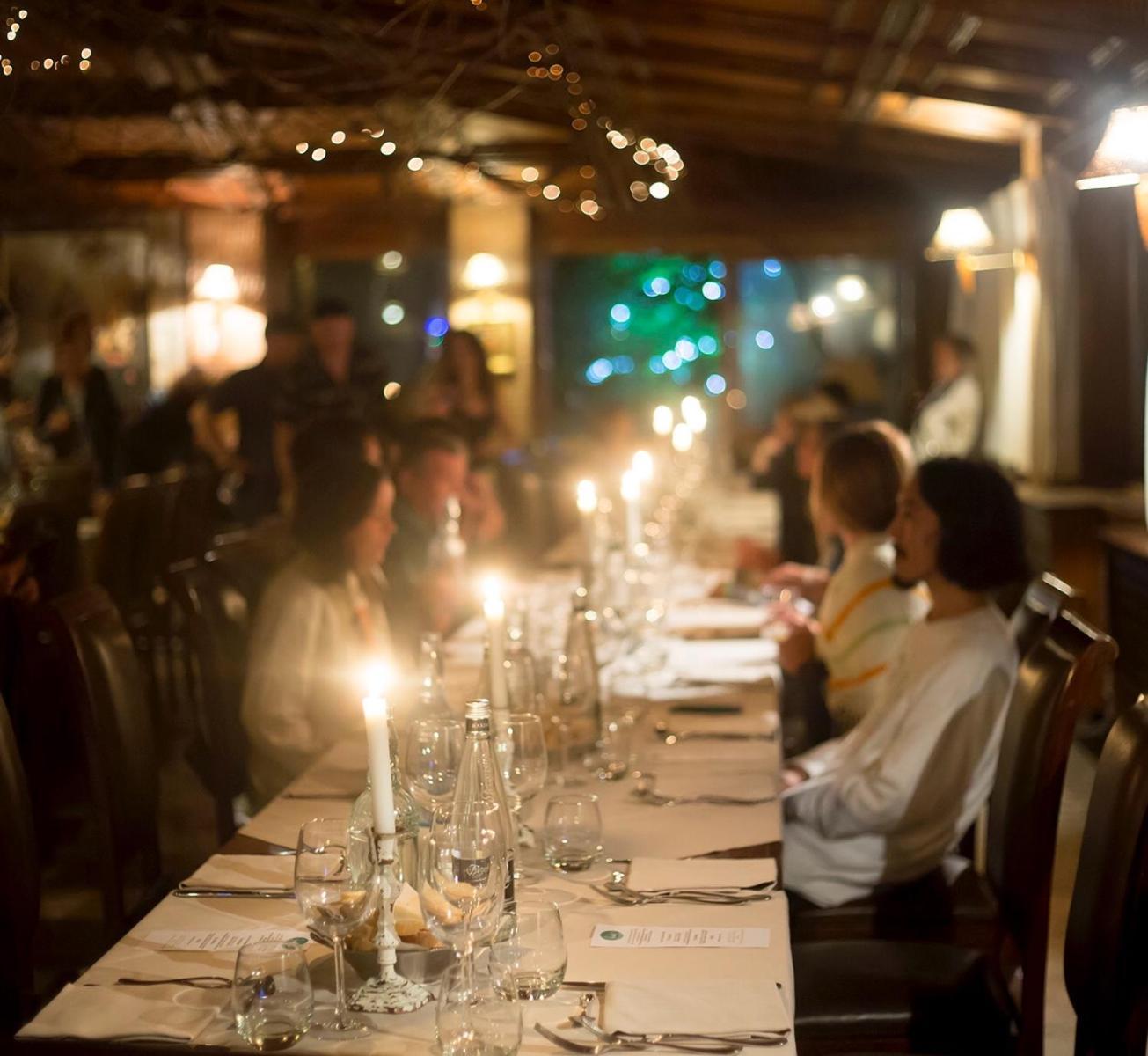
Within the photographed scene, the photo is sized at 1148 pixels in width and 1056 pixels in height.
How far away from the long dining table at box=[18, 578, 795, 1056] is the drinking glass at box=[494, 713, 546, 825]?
0.09 m

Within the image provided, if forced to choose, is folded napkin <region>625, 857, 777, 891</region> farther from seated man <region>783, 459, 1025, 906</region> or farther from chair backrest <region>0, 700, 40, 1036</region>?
chair backrest <region>0, 700, 40, 1036</region>

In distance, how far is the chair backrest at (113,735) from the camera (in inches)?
99.0

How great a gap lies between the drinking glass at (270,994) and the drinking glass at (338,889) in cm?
4

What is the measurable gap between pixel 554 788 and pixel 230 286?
1029 centimetres

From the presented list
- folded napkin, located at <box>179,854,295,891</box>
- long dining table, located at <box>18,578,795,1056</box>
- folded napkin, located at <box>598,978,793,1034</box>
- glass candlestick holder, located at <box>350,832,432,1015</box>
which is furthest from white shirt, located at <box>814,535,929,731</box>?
glass candlestick holder, located at <box>350,832,432,1015</box>

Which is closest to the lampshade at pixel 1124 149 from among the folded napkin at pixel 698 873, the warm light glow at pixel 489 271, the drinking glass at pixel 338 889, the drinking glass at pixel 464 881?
the folded napkin at pixel 698 873

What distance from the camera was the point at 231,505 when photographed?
314 inches

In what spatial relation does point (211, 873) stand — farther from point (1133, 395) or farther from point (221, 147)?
point (1133, 395)

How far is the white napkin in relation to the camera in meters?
2.36

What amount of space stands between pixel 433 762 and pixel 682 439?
248 inches

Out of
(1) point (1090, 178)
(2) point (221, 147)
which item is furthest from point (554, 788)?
(2) point (221, 147)

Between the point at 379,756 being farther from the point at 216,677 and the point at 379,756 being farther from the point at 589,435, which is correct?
the point at 589,435

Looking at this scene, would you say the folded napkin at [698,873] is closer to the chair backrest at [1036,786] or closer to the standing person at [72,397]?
the chair backrest at [1036,786]

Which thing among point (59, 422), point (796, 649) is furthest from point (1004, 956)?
point (59, 422)
